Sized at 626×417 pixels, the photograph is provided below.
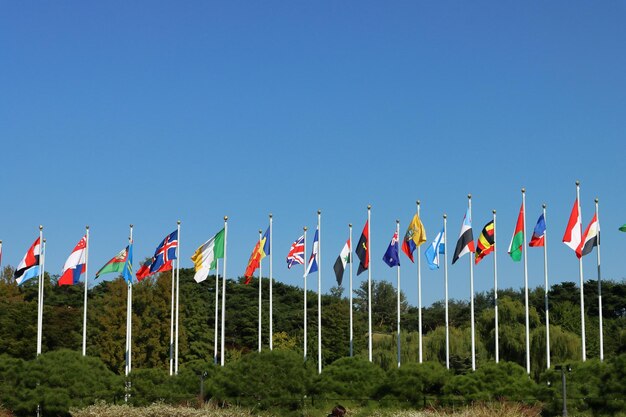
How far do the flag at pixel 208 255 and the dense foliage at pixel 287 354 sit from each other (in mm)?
4733

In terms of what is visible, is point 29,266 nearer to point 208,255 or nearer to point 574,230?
point 208,255

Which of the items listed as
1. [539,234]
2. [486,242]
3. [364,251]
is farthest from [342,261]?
[539,234]

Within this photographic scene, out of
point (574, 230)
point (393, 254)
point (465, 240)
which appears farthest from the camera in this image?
point (393, 254)

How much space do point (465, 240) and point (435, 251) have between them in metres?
1.71

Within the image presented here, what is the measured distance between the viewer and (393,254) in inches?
1806

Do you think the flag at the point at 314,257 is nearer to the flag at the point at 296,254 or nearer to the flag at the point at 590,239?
the flag at the point at 296,254

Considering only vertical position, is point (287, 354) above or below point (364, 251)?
below

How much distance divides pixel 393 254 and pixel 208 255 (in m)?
9.06

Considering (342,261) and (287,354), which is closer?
(287,354)

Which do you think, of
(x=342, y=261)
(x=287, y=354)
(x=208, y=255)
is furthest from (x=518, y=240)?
(x=208, y=255)

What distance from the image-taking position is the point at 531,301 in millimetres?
76750

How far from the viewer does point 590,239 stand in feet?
137

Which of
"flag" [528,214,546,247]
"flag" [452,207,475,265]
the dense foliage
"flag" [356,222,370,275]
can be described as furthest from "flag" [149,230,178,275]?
"flag" [528,214,546,247]

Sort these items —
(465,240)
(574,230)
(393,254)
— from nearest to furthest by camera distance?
(574,230)
(465,240)
(393,254)
